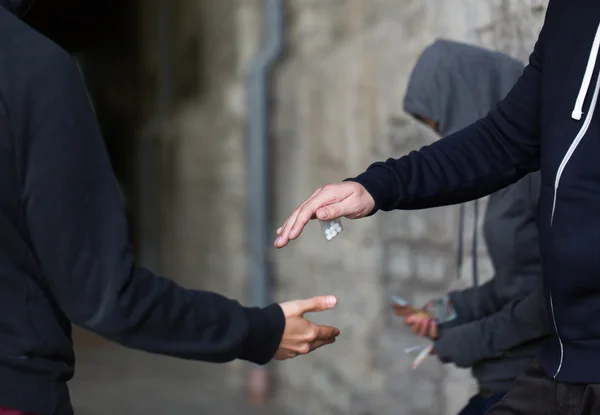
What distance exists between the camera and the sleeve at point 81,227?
1635mm

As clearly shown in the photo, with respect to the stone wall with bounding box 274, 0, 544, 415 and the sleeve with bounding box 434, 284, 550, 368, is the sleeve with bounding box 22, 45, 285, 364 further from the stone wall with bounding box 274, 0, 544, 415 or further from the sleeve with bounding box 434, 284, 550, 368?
the stone wall with bounding box 274, 0, 544, 415

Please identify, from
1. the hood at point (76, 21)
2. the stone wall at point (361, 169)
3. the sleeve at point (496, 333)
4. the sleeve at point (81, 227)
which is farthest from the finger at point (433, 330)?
the hood at point (76, 21)

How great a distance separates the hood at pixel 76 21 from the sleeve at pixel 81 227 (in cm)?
909

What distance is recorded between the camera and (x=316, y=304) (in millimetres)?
2041

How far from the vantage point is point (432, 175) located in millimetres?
2041

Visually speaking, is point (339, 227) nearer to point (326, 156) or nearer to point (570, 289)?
point (570, 289)

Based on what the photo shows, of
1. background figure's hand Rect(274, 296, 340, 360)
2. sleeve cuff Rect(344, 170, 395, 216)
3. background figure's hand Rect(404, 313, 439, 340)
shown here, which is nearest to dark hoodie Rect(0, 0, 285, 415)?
background figure's hand Rect(274, 296, 340, 360)

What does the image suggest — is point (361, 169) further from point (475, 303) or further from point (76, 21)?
point (76, 21)

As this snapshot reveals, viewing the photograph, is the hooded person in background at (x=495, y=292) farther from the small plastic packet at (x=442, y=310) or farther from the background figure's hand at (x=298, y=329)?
the background figure's hand at (x=298, y=329)

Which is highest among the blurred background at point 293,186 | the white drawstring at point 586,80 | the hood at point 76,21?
the hood at point 76,21

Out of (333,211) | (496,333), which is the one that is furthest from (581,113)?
(496,333)

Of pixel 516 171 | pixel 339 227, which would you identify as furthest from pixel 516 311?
pixel 339 227

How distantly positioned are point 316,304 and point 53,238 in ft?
1.91

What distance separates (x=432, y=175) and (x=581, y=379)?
50cm
